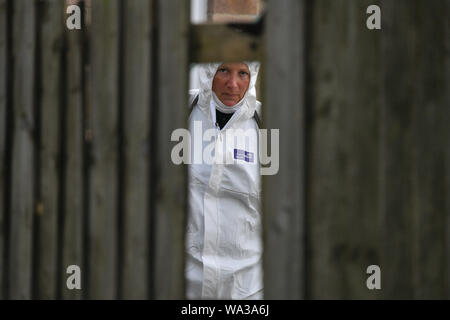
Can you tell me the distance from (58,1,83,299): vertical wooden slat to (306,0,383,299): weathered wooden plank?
886 mm

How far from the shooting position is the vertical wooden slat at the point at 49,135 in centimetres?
199

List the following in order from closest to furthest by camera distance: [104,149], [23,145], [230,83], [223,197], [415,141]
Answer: [415,141] → [104,149] → [23,145] → [223,197] → [230,83]

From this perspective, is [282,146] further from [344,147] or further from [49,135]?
[49,135]

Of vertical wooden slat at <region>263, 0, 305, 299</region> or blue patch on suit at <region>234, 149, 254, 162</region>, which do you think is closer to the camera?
vertical wooden slat at <region>263, 0, 305, 299</region>

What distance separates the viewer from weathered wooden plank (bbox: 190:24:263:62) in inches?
74.3

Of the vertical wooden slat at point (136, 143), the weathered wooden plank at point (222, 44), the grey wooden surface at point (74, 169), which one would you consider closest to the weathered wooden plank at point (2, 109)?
the grey wooden surface at point (74, 169)

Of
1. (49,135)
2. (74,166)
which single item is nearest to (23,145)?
(49,135)

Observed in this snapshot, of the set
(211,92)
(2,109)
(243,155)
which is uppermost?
(211,92)

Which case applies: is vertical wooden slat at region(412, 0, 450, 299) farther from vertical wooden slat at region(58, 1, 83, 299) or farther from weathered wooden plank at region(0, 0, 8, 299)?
weathered wooden plank at region(0, 0, 8, 299)

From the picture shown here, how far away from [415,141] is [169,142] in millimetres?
890

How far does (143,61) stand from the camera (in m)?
1.90

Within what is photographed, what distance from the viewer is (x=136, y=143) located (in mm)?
1896

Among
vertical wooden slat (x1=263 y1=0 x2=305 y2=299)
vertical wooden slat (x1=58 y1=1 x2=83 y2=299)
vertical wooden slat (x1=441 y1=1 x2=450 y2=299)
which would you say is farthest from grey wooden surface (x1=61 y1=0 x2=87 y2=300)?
vertical wooden slat (x1=441 y1=1 x2=450 y2=299)
